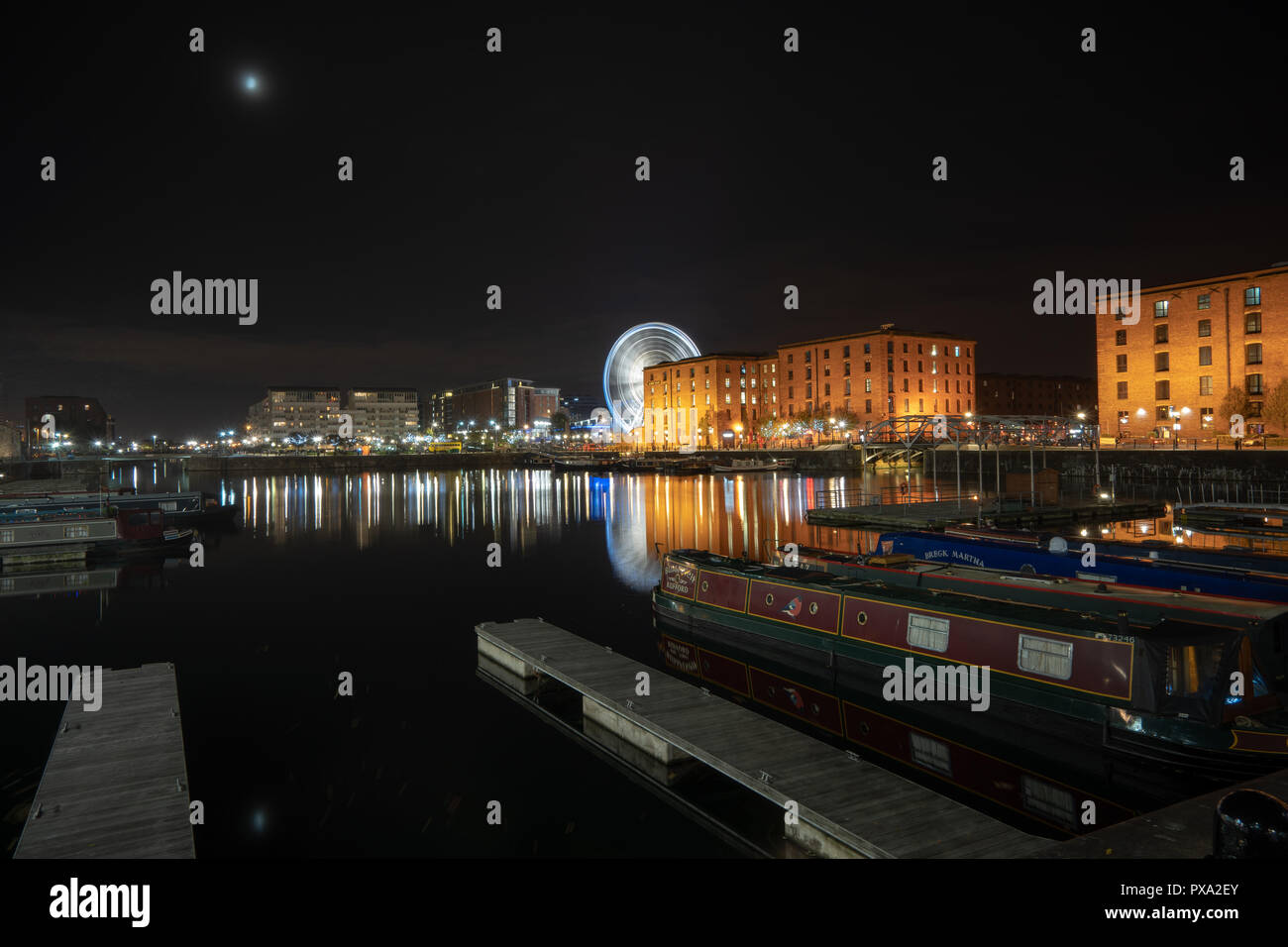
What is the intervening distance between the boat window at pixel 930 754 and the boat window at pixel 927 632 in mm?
2042

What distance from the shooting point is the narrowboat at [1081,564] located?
19.0 m

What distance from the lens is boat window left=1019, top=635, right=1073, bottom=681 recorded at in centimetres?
1447

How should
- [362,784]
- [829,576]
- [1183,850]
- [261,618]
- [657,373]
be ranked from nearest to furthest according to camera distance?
[1183,850] → [362,784] → [829,576] → [261,618] → [657,373]

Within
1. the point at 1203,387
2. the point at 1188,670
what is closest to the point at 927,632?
the point at 1188,670

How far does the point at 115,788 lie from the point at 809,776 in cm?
1063

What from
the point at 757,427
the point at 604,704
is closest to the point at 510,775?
the point at 604,704

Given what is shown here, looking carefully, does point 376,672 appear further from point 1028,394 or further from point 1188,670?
point 1028,394

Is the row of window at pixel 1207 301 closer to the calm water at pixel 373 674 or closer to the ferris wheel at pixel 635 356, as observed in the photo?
the calm water at pixel 373 674

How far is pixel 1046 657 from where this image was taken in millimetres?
14797

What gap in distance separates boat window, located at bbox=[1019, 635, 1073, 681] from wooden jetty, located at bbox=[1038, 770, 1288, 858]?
599 cm

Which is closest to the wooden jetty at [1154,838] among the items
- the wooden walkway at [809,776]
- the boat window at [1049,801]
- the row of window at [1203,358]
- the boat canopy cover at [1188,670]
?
the wooden walkway at [809,776]

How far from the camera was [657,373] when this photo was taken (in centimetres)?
16688

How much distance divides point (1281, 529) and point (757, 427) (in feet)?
365

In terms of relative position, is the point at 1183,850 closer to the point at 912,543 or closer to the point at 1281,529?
the point at 912,543
